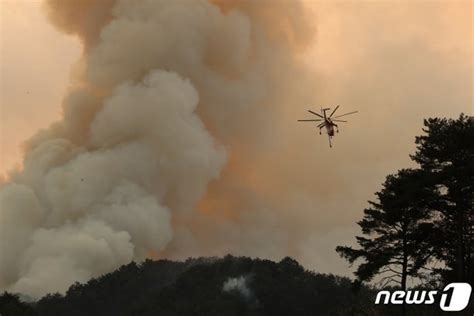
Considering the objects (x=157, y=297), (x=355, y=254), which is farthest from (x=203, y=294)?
(x=355, y=254)

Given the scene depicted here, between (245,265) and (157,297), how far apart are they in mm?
33290

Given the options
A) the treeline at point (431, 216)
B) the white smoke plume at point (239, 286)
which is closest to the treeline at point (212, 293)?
the white smoke plume at point (239, 286)

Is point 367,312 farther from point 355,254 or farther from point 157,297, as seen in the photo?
point 157,297

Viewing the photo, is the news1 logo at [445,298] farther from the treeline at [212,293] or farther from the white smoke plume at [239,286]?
the white smoke plume at [239,286]

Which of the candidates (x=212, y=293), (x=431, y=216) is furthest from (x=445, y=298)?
(x=212, y=293)

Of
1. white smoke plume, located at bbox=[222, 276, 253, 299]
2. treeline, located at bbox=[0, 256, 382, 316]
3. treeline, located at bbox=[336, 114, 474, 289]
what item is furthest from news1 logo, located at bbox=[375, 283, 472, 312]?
white smoke plume, located at bbox=[222, 276, 253, 299]

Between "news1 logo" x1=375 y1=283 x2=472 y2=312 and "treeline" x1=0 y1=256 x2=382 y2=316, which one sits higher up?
"treeline" x1=0 y1=256 x2=382 y2=316

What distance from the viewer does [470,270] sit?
1560 inches

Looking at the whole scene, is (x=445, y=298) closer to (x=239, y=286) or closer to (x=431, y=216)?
(x=431, y=216)

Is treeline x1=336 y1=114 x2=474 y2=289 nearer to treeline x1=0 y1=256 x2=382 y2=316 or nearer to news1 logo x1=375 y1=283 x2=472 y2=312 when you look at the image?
news1 logo x1=375 y1=283 x2=472 y2=312

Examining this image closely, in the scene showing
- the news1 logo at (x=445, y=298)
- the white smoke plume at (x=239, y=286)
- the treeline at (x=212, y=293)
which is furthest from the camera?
the white smoke plume at (x=239, y=286)

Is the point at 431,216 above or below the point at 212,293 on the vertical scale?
below

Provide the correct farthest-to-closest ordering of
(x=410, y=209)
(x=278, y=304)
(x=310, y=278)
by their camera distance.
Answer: (x=310, y=278), (x=278, y=304), (x=410, y=209)

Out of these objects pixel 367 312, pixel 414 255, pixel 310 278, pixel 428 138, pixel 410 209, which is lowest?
pixel 367 312
